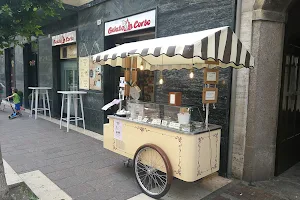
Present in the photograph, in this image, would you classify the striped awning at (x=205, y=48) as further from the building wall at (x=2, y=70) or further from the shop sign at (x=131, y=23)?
the building wall at (x=2, y=70)

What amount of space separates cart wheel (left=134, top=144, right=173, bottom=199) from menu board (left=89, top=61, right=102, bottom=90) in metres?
3.82

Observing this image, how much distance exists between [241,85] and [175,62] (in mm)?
1217

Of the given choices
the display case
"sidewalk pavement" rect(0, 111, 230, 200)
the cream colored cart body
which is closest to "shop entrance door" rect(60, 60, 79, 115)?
"sidewalk pavement" rect(0, 111, 230, 200)

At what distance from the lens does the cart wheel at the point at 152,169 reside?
345cm

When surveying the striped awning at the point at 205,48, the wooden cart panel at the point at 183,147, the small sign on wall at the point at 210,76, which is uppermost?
the striped awning at the point at 205,48

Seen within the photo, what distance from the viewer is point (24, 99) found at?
11969mm

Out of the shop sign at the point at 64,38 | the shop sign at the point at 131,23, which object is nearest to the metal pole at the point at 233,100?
the shop sign at the point at 131,23

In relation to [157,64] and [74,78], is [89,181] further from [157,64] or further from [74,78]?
[74,78]

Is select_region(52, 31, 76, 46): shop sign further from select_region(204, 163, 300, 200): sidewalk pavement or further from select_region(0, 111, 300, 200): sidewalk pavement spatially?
select_region(204, 163, 300, 200): sidewalk pavement

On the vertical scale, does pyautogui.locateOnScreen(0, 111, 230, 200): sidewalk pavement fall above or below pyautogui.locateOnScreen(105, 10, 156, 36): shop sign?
below

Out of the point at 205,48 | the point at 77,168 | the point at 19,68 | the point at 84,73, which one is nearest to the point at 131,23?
the point at 84,73

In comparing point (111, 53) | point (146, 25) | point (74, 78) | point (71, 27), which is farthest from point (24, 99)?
point (111, 53)

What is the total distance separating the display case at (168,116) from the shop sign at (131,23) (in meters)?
2.26

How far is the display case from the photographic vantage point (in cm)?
352
